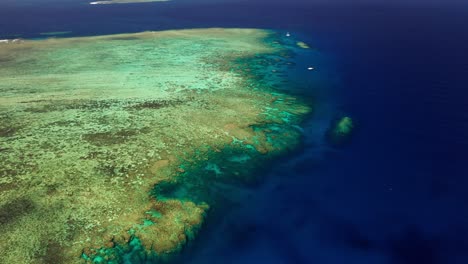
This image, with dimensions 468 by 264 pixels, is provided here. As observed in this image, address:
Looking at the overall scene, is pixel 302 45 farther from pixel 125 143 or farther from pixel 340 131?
pixel 125 143

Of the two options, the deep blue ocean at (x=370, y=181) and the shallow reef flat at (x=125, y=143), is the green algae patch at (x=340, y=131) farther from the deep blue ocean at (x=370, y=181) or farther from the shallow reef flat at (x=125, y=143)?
the shallow reef flat at (x=125, y=143)

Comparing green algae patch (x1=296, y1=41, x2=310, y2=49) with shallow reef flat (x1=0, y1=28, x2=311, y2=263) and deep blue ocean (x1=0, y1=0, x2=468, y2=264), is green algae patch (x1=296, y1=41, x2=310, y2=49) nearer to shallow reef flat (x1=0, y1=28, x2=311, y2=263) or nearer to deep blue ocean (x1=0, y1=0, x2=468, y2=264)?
deep blue ocean (x1=0, y1=0, x2=468, y2=264)

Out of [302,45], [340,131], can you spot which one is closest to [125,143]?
[340,131]

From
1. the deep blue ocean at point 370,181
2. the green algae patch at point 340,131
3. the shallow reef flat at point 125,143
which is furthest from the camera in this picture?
the green algae patch at point 340,131

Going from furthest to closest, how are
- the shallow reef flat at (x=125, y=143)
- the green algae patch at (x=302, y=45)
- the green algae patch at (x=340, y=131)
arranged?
the green algae patch at (x=302, y=45), the green algae patch at (x=340, y=131), the shallow reef flat at (x=125, y=143)

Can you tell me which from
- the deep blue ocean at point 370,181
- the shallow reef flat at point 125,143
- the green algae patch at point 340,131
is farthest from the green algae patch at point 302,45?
the green algae patch at point 340,131

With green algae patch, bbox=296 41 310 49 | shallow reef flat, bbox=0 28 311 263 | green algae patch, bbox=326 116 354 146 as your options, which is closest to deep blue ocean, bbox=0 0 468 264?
green algae patch, bbox=326 116 354 146
